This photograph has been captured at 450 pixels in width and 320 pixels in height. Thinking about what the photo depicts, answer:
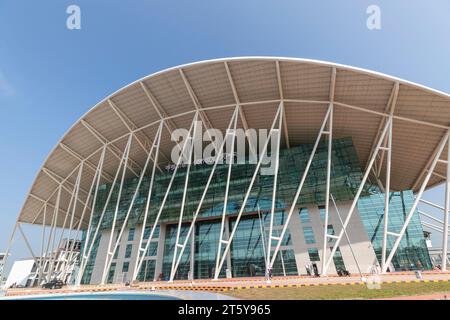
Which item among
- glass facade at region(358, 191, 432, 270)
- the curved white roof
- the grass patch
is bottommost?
the grass patch

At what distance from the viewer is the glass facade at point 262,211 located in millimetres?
30594

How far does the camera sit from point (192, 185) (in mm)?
38906

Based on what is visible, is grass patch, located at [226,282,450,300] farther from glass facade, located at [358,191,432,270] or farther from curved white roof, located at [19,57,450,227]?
glass facade, located at [358,191,432,270]

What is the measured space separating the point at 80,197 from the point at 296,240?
1516 inches

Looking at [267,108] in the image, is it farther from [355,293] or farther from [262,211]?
[355,293]

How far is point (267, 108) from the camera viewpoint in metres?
29.4

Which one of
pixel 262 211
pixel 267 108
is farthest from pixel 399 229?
pixel 267 108

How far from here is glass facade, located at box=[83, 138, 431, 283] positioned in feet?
100

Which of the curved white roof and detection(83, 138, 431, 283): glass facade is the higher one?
the curved white roof

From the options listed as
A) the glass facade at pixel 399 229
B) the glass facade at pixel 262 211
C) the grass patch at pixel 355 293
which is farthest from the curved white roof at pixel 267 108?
the grass patch at pixel 355 293

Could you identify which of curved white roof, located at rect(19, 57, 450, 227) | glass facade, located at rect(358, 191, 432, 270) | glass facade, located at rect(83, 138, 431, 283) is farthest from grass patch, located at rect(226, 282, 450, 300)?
glass facade, located at rect(358, 191, 432, 270)

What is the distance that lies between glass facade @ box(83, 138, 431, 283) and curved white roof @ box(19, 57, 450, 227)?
3932mm

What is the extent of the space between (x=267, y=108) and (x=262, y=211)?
13291 mm

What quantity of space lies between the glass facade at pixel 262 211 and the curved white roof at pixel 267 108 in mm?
3932
